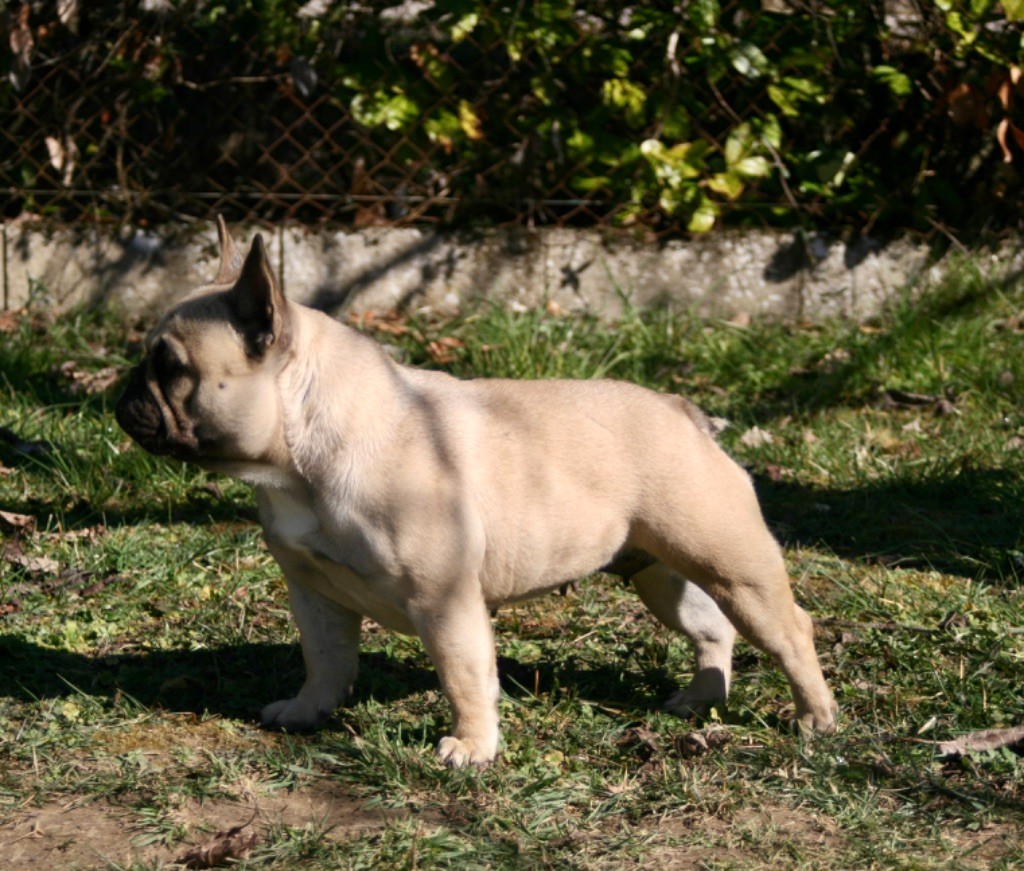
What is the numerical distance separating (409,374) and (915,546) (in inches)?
95.6

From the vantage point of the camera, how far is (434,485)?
3391 millimetres

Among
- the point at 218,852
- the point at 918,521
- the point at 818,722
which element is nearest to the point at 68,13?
the point at 918,521

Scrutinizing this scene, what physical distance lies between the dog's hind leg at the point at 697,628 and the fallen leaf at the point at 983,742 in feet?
2.26

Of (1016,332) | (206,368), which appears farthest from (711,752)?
(1016,332)

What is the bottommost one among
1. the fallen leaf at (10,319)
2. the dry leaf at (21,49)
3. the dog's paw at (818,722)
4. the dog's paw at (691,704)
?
the dog's paw at (691,704)

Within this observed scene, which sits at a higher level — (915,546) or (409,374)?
(409,374)

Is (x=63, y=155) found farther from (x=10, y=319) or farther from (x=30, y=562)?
(x=30, y=562)

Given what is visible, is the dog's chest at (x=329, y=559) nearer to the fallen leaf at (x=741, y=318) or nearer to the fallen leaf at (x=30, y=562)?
the fallen leaf at (x=30, y=562)

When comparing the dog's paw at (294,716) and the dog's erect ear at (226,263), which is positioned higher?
the dog's erect ear at (226,263)

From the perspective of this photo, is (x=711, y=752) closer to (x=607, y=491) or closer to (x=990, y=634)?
(x=607, y=491)

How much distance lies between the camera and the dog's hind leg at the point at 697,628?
13.0 ft

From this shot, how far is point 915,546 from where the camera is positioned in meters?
5.10

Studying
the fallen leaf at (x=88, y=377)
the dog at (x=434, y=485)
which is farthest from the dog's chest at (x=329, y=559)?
the fallen leaf at (x=88, y=377)

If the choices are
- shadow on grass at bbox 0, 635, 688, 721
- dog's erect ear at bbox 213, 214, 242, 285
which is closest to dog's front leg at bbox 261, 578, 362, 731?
shadow on grass at bbox 0, 635, 688, 721
